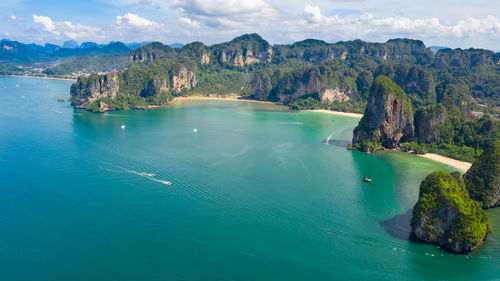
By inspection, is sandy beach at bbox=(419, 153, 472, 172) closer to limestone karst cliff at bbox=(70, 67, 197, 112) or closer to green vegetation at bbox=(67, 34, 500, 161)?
green vegetation at bbox=(67, 34, 500, 161)

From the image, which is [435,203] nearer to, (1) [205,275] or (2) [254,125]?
(1) [205,275]

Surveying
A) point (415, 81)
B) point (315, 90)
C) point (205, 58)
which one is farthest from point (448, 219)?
point (205, 58)

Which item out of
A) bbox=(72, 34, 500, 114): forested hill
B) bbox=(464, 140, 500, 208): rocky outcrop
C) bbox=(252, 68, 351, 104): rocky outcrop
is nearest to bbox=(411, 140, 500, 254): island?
bbox=(464, 140, 500, 208): rocky outcrop

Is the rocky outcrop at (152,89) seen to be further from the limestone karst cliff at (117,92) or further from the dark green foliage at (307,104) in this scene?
the dark green foliage at (307,104)

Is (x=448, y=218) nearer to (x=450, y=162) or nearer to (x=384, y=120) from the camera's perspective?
(x=450, y=162)

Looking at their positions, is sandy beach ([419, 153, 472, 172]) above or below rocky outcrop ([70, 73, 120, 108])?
below

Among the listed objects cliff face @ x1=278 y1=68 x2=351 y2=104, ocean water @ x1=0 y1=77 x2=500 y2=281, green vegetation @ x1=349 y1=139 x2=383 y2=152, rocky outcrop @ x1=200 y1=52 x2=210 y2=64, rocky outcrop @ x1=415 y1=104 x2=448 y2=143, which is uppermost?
rocky outcrop @ x1=200 y1=52 x2=210 y2=64
